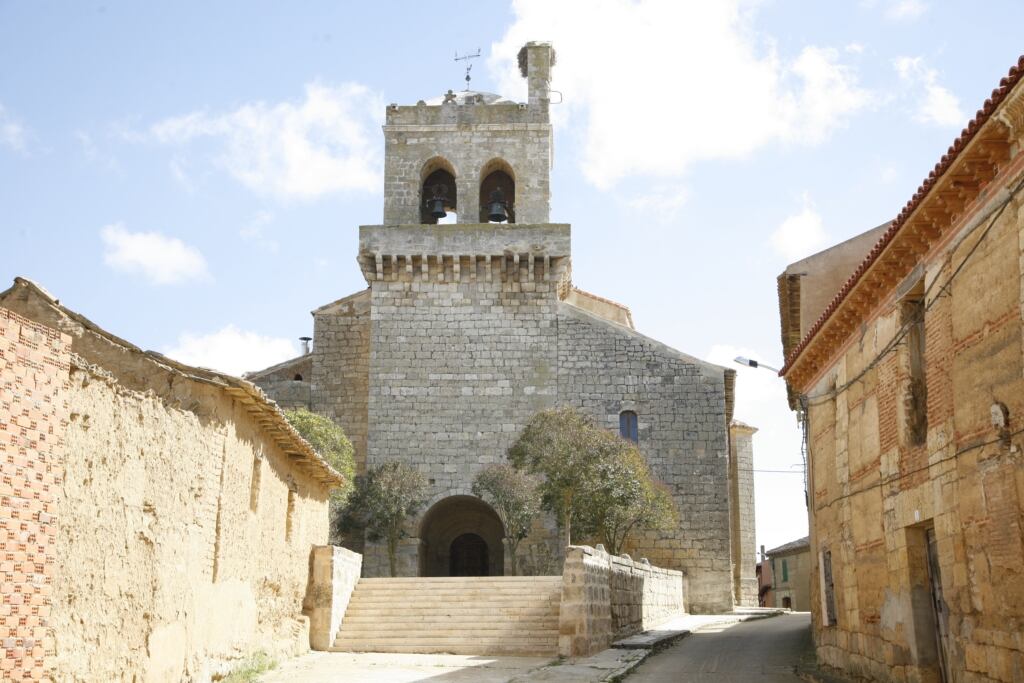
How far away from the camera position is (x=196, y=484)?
11.3m

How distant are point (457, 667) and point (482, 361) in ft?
52.4

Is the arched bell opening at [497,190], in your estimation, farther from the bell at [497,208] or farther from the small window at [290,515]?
the small window at [290,515]

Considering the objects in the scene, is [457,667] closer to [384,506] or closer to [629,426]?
[384,506]

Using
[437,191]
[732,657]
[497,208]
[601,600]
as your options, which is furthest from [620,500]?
[437,191]

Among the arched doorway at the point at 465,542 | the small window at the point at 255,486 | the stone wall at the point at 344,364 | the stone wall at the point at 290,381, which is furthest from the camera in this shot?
the arched doorway at the point at 465,542

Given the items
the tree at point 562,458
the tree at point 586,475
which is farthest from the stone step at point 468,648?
the tree at point 586,475

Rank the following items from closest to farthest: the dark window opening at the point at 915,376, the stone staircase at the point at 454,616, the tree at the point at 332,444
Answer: the dark window opening at the point at 915,376, the stone staircase at the point at 454,616, the tree at the point at 332,444

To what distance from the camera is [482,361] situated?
3073cm

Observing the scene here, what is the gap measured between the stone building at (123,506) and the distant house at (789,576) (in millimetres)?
36152

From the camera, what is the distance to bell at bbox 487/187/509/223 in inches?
1238

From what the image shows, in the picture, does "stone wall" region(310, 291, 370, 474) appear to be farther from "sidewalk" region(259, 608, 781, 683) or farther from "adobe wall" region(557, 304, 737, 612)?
"sidewalk" region(259, 608, 781, 683)

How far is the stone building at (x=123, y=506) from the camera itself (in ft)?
25.2

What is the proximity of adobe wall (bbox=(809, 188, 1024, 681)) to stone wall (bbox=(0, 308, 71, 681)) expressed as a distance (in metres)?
7.46

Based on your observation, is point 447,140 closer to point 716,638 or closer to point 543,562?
point 543,562
